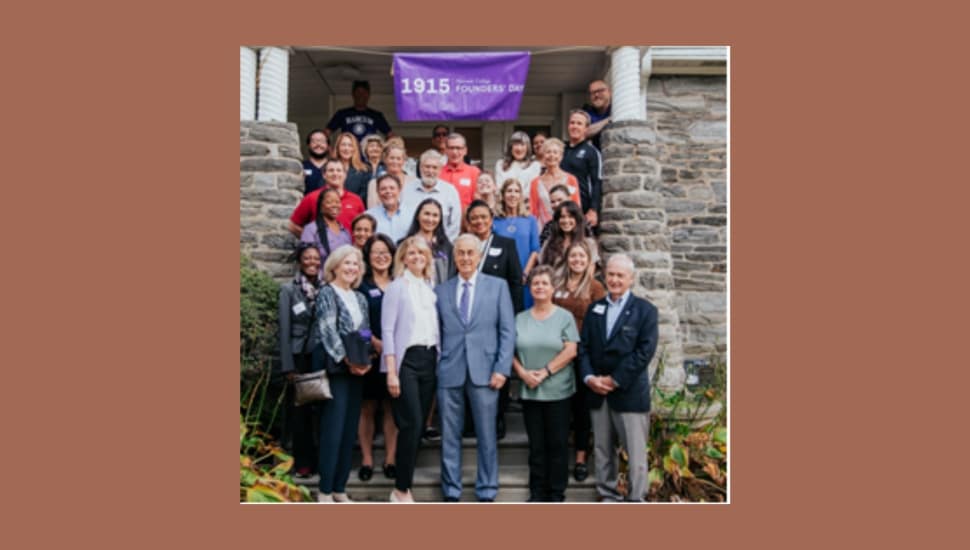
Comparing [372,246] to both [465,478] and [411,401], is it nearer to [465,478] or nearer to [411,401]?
[411,401]

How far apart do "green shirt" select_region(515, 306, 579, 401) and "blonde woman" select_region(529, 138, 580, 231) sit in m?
1.21

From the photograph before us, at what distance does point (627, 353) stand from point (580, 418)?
0.68 meters

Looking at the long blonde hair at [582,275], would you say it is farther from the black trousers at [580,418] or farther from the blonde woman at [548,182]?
the blonde woman at [548,182]

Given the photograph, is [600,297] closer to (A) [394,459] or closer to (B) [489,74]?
(A) [394,459]

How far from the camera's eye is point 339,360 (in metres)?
4.77

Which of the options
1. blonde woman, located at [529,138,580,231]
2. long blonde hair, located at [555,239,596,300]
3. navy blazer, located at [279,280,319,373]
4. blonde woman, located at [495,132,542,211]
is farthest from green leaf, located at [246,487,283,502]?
blonde woman, located at [495,132,542,211]

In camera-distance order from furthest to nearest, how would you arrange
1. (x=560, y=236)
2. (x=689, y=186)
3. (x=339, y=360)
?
1. (x=689, y=186)
2. (x=560, y=236)
3. (x=339, y=360)

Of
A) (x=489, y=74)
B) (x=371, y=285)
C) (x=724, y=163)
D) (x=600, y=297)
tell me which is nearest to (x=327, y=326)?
(x=371, y=285)

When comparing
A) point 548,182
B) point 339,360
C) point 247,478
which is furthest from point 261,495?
point 548,182

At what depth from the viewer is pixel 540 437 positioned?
4863mm

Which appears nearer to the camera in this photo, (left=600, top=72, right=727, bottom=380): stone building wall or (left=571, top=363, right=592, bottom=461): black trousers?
(left=571, top=363, right=592, bottom=461): black trousers

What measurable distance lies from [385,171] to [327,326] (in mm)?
1788

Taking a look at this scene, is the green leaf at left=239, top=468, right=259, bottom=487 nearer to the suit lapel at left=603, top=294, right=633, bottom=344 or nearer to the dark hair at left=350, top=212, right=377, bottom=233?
the dark hair at left=350, top=212, right=377, bottom=233

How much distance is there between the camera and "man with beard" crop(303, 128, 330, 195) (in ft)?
20.5
